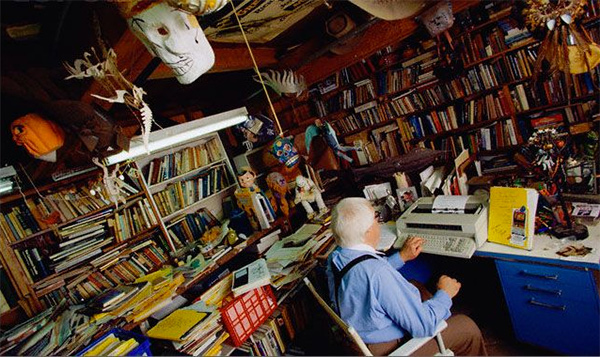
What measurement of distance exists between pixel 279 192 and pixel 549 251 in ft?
8.46

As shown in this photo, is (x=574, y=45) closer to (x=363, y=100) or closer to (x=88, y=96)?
(x=363, y=100)

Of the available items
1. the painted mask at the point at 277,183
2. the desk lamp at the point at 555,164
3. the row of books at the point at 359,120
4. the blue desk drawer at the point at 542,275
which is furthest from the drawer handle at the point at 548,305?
the row of books at the point at 359,120

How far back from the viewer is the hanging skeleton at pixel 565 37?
96.0 inches

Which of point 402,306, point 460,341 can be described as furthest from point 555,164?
point 402,306

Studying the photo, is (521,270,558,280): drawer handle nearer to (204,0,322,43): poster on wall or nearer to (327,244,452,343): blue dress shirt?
(327,244,452,343): blue dress shirt

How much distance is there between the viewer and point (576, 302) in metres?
1.81

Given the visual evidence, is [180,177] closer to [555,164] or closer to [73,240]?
[73,240]

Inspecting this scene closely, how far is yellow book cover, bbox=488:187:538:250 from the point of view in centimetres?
196

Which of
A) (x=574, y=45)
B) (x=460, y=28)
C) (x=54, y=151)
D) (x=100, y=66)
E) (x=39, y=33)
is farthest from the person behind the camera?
(x=460, y=28)

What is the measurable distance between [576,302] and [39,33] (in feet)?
11.4

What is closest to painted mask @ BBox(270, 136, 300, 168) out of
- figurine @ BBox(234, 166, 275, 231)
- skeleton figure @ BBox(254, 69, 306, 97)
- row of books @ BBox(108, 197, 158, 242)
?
figurine @ BBox(234, 166, 275, 231)

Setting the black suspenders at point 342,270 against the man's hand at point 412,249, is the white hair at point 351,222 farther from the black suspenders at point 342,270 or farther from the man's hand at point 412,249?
the man's hand at point 412,249

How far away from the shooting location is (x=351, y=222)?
5.83 feet

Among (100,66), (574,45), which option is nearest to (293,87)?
(100,66)
